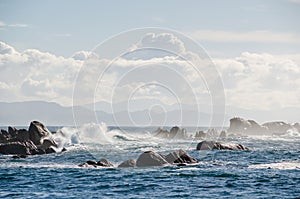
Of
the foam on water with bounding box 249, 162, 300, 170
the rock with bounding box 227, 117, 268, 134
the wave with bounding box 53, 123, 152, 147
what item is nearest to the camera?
the foam on water with bounding box 249, 162, 300, 170

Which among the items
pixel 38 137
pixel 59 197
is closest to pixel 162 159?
pixel 59 197

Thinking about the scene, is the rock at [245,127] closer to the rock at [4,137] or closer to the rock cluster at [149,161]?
the rock at [4,137]

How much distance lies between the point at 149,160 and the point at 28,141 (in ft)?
96.3

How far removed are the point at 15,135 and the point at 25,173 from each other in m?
36.8

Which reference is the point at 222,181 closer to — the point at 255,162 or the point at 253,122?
the point at 255,162

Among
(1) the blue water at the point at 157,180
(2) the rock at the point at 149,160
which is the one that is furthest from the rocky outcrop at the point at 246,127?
(2) the rock at the point at 149,160

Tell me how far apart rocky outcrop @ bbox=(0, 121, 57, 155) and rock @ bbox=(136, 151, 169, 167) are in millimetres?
23709

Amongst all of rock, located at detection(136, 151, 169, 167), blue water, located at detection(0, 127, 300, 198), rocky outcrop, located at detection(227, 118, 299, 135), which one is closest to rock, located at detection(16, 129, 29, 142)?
blue water, located at detection(0, 127, 300, 198)

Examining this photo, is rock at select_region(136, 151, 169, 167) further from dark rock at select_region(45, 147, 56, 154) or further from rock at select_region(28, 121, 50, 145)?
rock at select_region(28, 121, 50, 145)

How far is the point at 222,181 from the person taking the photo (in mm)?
41219

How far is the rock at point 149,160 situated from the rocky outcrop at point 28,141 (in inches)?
933

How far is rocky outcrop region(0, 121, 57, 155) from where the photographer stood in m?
71.1

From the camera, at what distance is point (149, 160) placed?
51.8 meters

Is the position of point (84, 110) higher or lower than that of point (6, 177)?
higher
